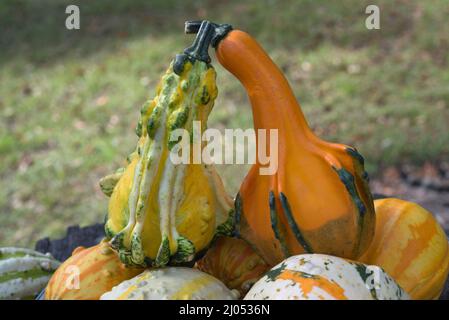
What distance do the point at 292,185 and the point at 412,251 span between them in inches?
16.1

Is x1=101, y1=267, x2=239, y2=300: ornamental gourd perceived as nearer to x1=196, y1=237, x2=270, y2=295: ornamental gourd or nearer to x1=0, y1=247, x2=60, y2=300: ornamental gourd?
x1=196, y1=237, x2=270, y2=295: ornamental gourd

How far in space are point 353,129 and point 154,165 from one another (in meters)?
3.30

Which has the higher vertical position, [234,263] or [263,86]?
[263,86]

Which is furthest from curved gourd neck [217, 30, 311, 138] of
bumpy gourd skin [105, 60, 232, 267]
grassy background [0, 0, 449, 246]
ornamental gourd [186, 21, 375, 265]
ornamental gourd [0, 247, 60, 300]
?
grassy background [0, 0, 449, 246]

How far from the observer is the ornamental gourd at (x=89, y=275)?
80.0 inches

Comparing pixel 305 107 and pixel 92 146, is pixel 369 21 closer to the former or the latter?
pixel 305 107

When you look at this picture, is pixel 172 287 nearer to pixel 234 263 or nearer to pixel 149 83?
pixel 234 263

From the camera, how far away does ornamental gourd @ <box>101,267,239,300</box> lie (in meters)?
1.87

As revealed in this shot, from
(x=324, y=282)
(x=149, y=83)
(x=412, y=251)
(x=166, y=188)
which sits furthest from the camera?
(x=149, y=83)

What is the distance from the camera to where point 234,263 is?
2.19 m

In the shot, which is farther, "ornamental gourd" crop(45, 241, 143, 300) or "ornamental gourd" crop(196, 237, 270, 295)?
"ornamental gourd" crop(196, 237, 270, 295)

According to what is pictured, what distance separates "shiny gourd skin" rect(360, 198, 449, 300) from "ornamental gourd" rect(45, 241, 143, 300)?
0.71 metres

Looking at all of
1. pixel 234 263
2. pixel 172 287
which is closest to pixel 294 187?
pixel 234 263

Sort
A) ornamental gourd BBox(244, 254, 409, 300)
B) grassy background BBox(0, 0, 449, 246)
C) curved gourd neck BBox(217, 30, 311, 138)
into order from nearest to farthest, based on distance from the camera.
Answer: ornamental gourd BBox(244, 254, 409, 300) → curved gourd neck BBox(217, 30, 311, 138) → grassy background BBox(0, 0, 449, 246)
